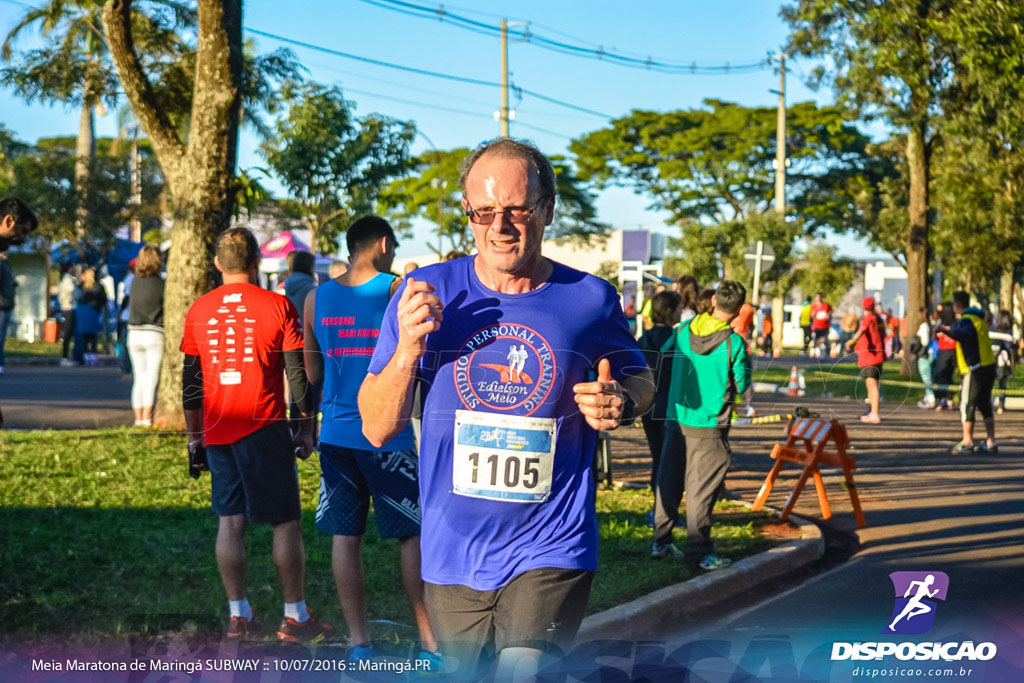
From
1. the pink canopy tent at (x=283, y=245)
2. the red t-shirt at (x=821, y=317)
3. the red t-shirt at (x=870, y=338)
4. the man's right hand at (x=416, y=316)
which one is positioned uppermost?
the pink canopy tent at (x=283, y=245)

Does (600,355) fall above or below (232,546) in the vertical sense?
above

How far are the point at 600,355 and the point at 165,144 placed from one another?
969cm

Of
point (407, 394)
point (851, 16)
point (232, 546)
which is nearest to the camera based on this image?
point (407, 394)

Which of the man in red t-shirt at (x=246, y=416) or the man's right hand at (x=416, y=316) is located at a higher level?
the man's right hand at (x=416, y=316)

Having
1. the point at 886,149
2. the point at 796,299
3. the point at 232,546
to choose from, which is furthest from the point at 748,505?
the point at 796,299

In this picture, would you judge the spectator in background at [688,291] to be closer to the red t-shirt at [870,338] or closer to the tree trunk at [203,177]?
the tree trunk at [203,177]

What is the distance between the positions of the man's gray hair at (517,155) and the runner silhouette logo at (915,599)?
320 cm

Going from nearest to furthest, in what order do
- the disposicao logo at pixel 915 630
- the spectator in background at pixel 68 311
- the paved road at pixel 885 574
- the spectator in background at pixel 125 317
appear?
the disposicao logo at pixel 915 630 → the paved road at pixel 885 574 → the spectator in background at pixel 125 317 → the spectator in background at pixel 68 311

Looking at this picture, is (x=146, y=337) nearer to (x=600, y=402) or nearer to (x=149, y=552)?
(x=149, y=552)

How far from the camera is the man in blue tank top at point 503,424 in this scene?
3217 millimetres

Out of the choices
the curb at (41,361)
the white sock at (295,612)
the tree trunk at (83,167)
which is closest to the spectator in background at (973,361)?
the white sock at (295,612)

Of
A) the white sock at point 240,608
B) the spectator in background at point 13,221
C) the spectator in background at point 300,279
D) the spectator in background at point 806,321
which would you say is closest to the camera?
the white sock at point 240,608

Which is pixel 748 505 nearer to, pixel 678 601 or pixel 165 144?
pixel 678 601

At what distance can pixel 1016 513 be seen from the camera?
34.1ft
